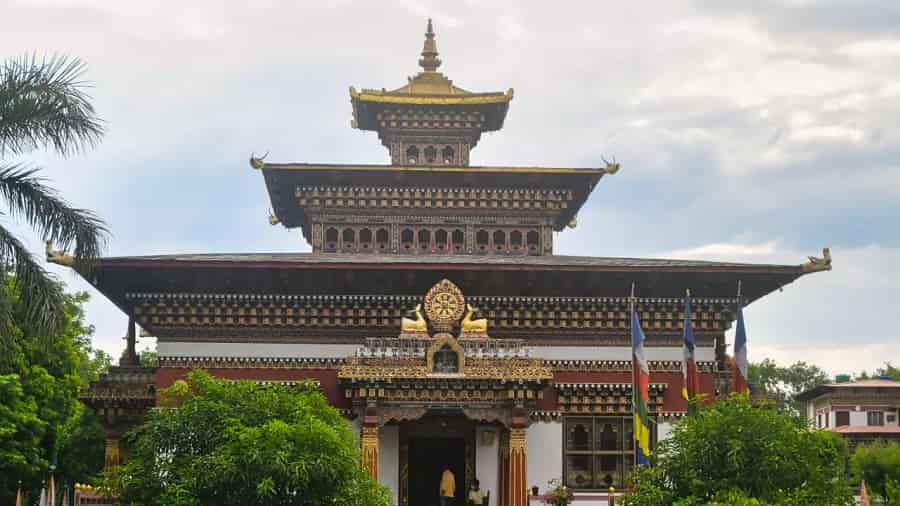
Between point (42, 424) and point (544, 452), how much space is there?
21.3 metres

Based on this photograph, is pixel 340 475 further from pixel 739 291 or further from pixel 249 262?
pixel 739 291

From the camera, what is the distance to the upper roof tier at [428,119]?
1538 inches

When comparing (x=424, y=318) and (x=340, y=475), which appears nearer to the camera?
(x=340, y=475)

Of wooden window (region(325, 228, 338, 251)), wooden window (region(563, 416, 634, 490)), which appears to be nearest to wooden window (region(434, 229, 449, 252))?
wooden window (region(325, 228, 338, 251))

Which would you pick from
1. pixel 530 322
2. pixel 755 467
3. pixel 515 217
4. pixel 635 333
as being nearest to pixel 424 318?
pixel 530 322

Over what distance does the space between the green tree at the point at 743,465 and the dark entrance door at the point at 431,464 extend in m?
8.37

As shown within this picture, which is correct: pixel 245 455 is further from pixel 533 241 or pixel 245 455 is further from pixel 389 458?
pixel 533 241

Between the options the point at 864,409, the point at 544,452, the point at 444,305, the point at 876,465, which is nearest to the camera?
the point at 444,305

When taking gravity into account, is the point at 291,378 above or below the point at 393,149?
below

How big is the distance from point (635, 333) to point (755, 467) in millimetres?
6082

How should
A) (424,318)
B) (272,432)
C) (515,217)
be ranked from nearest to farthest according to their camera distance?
(272,432)
(424,318)
(515,217)

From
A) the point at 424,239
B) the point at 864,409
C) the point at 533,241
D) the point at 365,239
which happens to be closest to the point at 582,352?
the point at 533,241

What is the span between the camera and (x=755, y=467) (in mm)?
22547

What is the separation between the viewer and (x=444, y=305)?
30.0 m
